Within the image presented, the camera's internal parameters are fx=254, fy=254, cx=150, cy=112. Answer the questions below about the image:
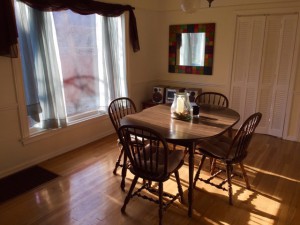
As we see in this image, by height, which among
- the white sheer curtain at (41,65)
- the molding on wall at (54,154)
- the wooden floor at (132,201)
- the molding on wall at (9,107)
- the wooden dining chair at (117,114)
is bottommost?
the wooden floor at (132,201)

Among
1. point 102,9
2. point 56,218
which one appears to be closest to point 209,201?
point 56,218

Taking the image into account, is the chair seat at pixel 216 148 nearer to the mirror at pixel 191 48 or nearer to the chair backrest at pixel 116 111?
the chair backrest at pixel 116 111

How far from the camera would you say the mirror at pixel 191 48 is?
4.29 m

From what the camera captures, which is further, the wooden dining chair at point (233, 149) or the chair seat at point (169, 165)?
the wooden dining chair at point (233, 149)

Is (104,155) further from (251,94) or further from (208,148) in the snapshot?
(251,94)

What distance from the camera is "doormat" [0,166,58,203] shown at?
8.15 ft

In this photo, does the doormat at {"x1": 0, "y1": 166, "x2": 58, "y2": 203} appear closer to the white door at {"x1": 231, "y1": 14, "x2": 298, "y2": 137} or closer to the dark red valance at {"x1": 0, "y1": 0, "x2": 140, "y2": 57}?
the dark red valance at {"x1": 0, "y1": 0, "x2": 140, "y2": 57}

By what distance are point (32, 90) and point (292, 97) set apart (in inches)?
141

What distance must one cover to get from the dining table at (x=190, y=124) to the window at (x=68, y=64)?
114 cm

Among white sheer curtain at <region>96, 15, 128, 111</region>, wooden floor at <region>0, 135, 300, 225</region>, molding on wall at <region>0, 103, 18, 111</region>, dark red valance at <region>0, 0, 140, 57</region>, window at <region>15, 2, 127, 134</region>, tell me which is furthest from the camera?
white sheer curtain at <region>96, 15, 128, 111</region>

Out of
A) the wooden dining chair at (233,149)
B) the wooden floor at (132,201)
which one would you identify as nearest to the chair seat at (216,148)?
the wooden dining chair at (233,149)

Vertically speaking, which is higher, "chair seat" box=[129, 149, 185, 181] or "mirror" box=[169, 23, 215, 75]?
"mirror" box=[169, 23, 215, 75]

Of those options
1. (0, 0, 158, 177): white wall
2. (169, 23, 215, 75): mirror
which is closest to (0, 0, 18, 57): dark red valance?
(0, 0, 158, 177): white wall

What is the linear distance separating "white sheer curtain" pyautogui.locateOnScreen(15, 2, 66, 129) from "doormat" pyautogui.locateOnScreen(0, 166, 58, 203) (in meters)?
0.56
